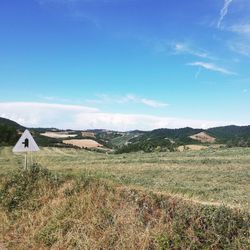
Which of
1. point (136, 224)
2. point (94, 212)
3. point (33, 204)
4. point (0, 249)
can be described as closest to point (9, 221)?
point (33, 204)

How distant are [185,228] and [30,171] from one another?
8.39 m

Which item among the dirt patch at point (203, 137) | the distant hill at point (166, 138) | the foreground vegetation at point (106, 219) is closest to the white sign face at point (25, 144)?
the foreground vegetation at point (106, 219)

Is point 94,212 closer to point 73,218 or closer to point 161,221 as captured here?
point 73,218

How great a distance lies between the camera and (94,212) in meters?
11.5

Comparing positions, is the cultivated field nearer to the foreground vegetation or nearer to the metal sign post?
the metal sign post

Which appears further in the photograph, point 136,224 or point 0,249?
point 0,249

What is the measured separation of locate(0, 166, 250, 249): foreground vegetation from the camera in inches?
356

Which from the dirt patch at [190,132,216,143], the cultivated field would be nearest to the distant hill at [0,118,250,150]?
the dirt patch at [190,132,216,143]

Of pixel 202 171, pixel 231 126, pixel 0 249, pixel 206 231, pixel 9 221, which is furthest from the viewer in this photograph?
pixel 231 126

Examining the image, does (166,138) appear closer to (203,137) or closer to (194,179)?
(203,137)

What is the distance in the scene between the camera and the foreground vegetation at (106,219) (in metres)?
9.04

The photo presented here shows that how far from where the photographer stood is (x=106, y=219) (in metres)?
10.9

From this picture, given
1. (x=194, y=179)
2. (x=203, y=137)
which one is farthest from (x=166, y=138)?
(x=194, y=179)

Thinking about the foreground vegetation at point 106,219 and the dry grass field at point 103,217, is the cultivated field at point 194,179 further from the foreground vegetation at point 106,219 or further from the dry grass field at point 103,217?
the foreground vegetation at point 106,219
